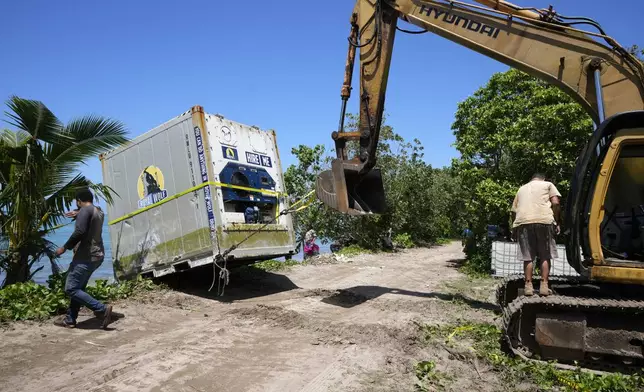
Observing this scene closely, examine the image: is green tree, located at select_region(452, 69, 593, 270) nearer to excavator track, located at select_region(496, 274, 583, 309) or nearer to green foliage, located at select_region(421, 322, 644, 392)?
excavator track, located at select_region(496, 274, 583, 309)

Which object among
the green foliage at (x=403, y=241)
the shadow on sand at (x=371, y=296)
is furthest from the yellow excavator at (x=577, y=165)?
the green foliage at (x=403, y=241)

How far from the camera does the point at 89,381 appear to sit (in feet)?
13.6

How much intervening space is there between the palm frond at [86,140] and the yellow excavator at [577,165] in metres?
4.11

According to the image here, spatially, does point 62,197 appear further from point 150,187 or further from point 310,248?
point 310,248

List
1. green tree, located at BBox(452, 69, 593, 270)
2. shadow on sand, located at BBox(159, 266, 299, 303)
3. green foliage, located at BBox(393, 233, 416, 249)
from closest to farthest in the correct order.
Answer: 1. shadow on sand, located at BBox(159, 266, 299, 303)
2. green tree, located at BBox(452, 69, 593, 270)
3. green foliage, located at BBox(393, 233, 416, 249)

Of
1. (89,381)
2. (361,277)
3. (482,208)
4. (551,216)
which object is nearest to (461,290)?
(361,277)

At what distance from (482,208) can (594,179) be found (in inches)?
299

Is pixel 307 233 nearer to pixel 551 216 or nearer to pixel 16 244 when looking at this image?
pixel 16 244

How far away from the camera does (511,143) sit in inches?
453

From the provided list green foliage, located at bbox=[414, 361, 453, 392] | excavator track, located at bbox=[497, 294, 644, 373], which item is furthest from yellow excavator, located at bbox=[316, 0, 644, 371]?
green foliage, located at bbox=[414, 361, 453, 392]

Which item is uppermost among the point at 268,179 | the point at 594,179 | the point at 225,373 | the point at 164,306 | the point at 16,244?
the point at 268,179

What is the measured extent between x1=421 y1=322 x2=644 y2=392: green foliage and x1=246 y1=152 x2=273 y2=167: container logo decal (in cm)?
474

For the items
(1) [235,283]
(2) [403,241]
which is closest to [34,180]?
(1) [235,283]

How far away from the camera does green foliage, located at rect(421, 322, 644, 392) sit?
4.11 m
